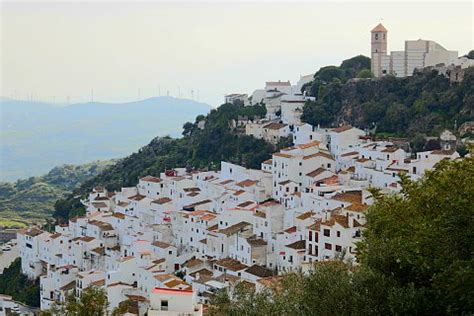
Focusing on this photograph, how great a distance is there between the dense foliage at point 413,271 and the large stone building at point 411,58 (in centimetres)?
4468

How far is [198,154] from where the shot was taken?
198 feet

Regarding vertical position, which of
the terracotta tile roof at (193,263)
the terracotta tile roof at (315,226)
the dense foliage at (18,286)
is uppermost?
the terracotta tile roof at (315,226)

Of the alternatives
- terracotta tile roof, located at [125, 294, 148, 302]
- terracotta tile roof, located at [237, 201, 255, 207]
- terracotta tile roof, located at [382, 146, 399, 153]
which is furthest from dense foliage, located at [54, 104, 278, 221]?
terracotta tile roof, located at [125, 294, 148, 302]

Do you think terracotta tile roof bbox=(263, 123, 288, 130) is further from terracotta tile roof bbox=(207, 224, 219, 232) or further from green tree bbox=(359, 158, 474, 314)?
green tree bbox=(359, 158, 474, 314)

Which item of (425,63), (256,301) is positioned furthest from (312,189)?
(425,63)

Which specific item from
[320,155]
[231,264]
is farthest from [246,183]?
[231,264]

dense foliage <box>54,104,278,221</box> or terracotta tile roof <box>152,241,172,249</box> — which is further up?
dense foliage <box>54,104,278,221</box>

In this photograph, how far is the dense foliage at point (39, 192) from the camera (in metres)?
86.8

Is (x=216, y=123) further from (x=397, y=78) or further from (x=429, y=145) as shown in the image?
(x=429, y=145)

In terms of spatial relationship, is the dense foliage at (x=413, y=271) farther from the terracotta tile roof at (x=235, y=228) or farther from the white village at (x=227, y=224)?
the terracotta tile roof at (x=235, y=228)

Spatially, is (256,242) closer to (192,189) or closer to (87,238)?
(192,189)

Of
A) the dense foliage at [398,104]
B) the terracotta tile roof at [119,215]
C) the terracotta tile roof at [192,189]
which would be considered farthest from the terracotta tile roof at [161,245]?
the dense foliage at [398,104]

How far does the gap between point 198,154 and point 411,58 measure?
60.6 feet

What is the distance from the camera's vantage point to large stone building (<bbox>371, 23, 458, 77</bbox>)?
5972 centimetres
